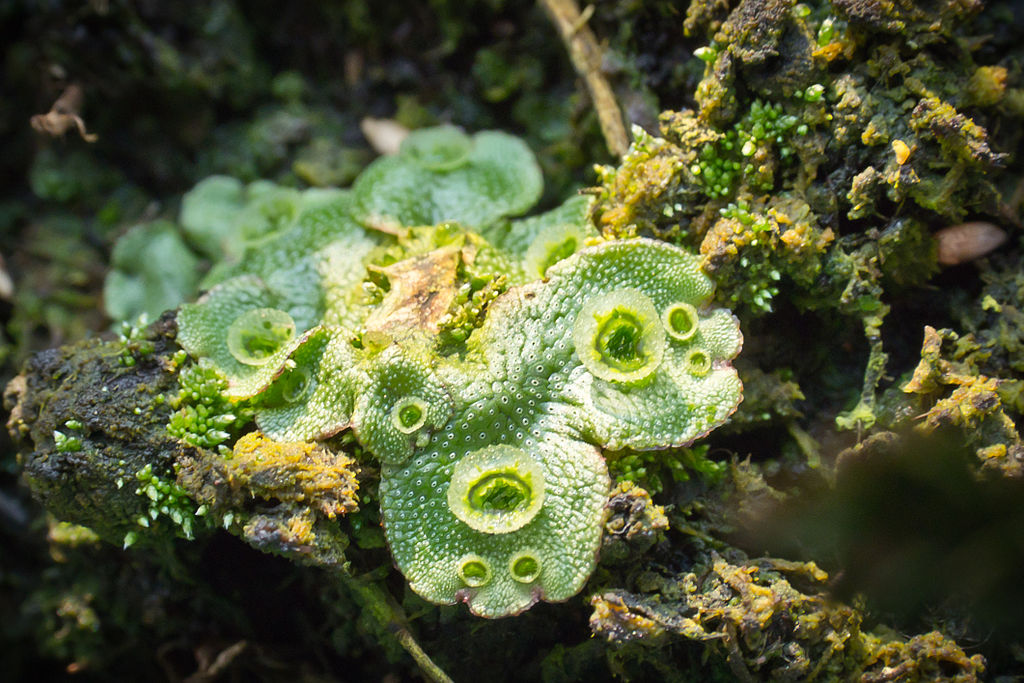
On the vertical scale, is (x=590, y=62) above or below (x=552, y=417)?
above

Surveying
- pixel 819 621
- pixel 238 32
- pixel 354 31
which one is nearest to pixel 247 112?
pixel 238 32

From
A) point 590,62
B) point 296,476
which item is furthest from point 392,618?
point 590,62

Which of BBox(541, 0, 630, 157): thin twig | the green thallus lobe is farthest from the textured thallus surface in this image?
BBox(541, 0, 630, 157): thin twig

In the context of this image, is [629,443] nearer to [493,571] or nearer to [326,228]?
[493,571]

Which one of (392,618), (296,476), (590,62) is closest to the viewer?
(296,476)

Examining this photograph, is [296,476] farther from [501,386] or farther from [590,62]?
[590,62]

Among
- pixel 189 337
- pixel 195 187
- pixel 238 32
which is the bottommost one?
pixel 189 337

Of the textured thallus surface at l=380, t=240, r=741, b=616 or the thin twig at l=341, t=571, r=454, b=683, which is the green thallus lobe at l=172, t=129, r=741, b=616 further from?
the thin twig at l=341, t=571, r=454, b=683

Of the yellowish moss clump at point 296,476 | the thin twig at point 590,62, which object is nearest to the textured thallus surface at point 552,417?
the yellowish moss clump at point 296,476

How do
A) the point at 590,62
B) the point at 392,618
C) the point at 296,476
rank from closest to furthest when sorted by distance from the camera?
the point at 296,476 < the point at 392,618 < the point at 590,62
